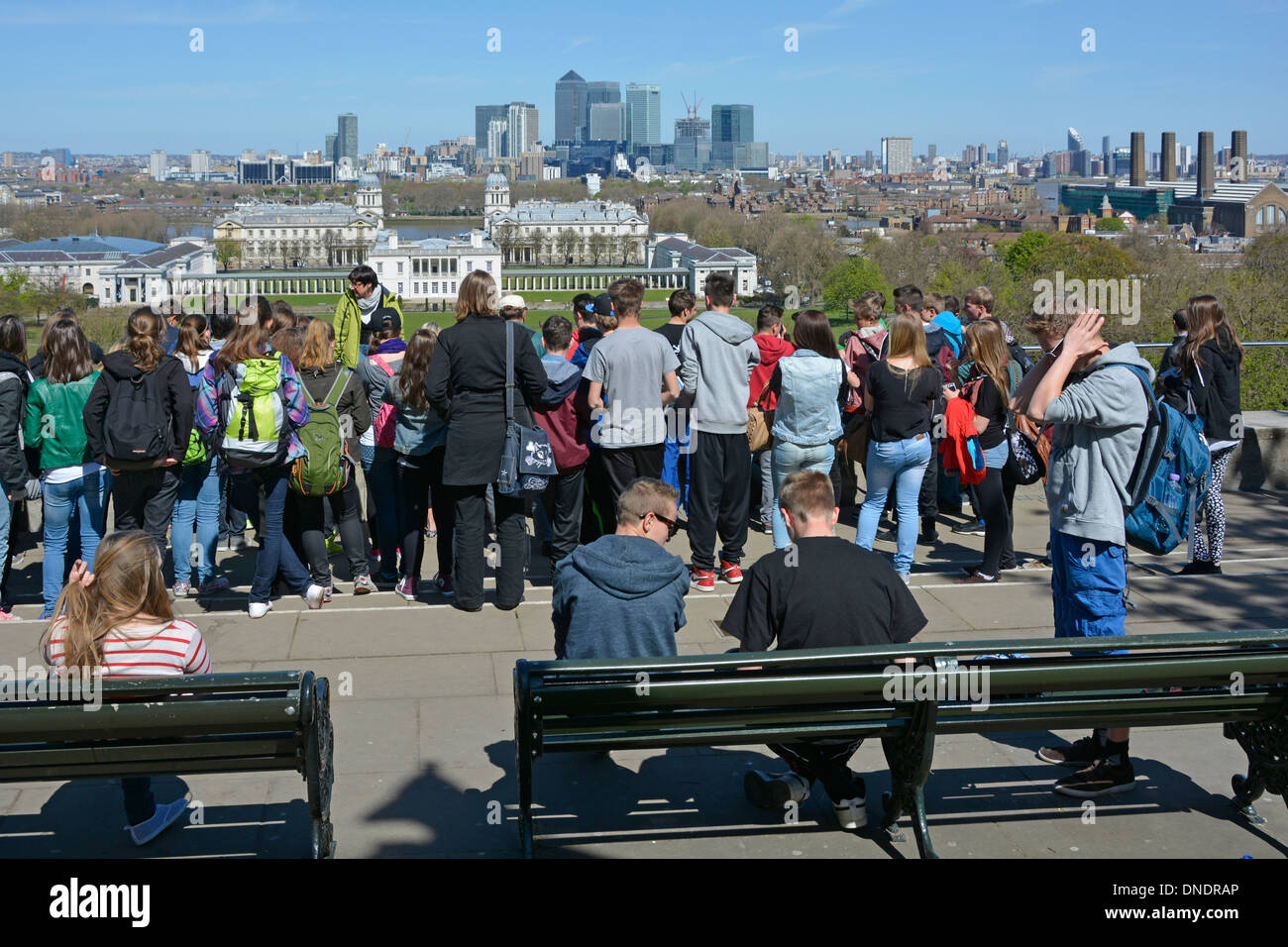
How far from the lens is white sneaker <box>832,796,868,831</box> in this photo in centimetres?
416

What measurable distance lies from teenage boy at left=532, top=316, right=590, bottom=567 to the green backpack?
42.5 inches

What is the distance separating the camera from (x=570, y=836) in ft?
13.5

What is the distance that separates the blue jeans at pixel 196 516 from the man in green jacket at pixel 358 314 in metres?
1.01

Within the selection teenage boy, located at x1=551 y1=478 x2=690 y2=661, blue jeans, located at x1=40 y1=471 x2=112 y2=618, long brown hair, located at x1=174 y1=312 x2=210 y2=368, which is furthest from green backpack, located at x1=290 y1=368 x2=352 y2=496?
teenage boy, located at x1=551 y1=478 x2=690 y2=661

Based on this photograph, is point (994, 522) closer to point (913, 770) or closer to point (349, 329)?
point (913, 770)

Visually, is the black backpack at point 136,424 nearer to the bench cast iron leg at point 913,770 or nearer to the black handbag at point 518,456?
the black handbag at point 518,456

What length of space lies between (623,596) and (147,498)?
3728 mm

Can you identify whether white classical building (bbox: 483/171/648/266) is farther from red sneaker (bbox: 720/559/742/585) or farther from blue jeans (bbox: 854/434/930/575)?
blue jeans (bbox: 854/434/930/575)

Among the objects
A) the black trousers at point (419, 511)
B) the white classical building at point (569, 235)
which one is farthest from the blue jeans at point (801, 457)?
the white classical building at point (569, 235)

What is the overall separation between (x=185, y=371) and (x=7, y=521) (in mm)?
1220

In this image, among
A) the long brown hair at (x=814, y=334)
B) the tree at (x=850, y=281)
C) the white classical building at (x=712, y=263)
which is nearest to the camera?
the long brown hair at (x=814, y=334)

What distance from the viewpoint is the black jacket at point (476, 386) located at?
6.57 metres

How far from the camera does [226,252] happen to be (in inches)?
6437
